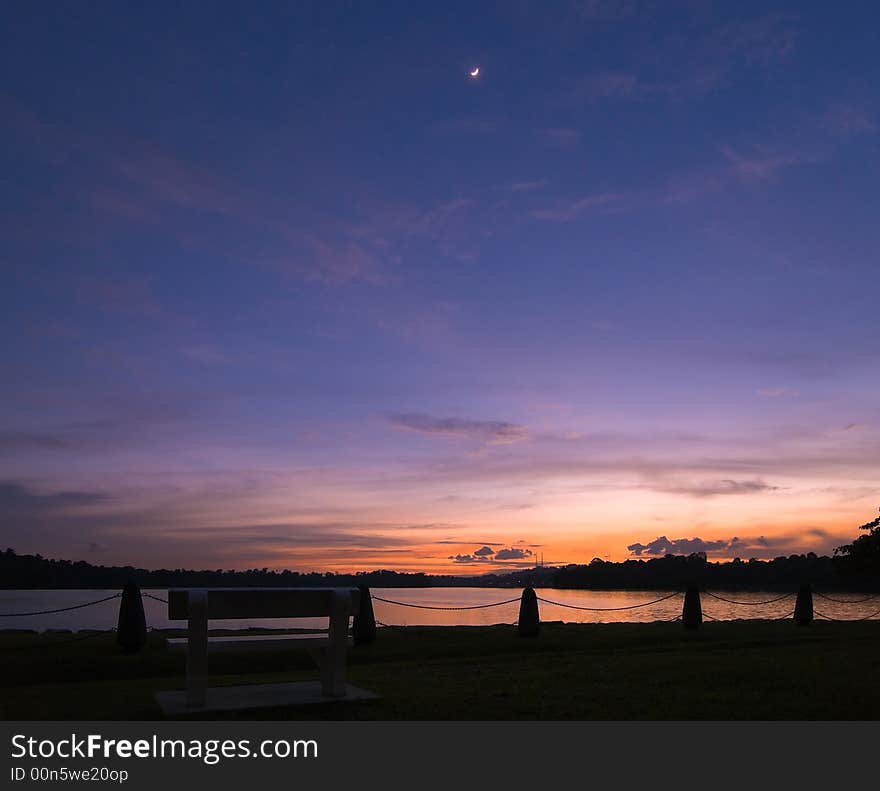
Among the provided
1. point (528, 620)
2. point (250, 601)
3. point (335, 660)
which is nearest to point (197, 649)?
point (250, 601)

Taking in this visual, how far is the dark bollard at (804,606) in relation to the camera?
3044cm

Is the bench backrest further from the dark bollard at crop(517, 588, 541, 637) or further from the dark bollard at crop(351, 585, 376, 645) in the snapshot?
the dark bollard at crop(517, 588, 541, 637)

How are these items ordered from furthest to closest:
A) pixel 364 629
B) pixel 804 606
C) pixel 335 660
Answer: pixel 804 606, pixel 364 629, pixel 335 660

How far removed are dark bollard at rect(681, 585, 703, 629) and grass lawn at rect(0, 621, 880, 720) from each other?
12.4ft

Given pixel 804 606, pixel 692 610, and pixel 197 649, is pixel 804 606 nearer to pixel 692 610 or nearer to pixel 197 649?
pixel 692 610

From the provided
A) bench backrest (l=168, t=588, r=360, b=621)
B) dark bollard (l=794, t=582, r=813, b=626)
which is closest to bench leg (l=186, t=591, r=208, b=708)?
bench backrest (l=168, t=588, r=360, b=621)

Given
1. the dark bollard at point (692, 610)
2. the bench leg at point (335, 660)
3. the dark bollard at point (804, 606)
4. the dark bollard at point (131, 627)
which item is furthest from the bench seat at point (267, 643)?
the dark bollard at point (804, 606)

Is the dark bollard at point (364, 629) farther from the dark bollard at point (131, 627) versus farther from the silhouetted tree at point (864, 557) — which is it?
the silhouetted tree at point (864, 557)

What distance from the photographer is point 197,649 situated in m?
9.72

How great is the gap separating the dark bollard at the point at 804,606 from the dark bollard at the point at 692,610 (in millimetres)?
4906

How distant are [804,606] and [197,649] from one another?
88.7ft
